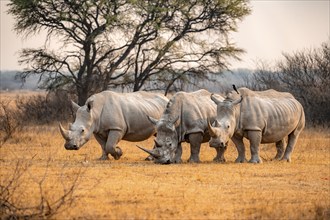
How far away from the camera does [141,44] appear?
34.1m

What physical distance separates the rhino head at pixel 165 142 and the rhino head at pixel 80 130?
1.46 m

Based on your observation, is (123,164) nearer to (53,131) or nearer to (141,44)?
(53,131)

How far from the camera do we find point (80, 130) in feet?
56.5

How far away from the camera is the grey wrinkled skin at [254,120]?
16.8 metres

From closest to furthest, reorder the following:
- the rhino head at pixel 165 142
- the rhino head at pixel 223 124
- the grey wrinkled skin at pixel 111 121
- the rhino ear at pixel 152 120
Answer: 1. the rhino head at pixel 223 124
2. the rhino head at pixel 165 142
3. the rhino ear at pixel 152 120
4. the grey wrinkled skin at pixel 111 121

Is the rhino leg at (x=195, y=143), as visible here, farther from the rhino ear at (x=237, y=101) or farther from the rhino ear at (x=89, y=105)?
the rhino ear at (x=89, y=105)

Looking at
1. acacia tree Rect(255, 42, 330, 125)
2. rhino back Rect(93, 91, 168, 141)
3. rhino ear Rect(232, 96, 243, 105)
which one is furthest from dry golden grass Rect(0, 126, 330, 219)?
acacia tree Rect(255, 42, 330, 125)

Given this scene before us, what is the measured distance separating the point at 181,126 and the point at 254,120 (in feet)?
4.75

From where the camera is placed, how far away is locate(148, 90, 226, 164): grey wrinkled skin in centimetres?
1668

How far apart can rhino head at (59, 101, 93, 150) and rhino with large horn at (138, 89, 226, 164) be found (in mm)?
1224

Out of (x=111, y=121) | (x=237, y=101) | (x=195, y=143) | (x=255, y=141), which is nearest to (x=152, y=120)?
(x=195, y=143)

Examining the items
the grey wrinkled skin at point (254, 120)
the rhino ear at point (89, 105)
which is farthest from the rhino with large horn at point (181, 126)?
the rhino ear at point (89, 105)

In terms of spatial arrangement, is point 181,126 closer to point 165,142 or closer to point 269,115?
point 165,142

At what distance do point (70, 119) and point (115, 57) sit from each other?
14.7 feet
